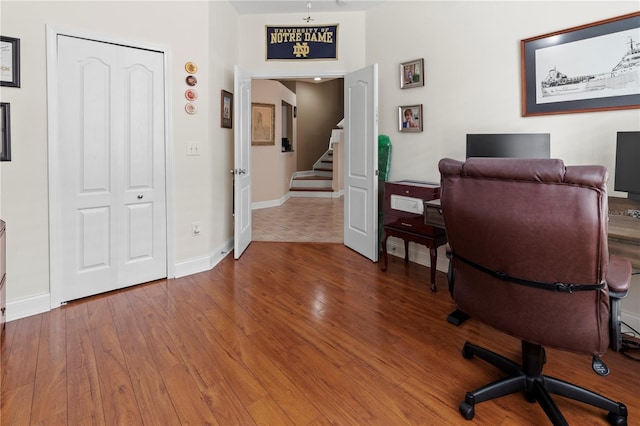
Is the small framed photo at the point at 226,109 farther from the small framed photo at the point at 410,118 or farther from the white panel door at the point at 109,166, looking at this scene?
the small framed photo at the point at 410,118

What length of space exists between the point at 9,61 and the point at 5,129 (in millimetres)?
457

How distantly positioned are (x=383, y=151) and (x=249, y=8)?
7.37 feet

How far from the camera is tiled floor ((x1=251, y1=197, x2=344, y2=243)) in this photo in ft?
17.0

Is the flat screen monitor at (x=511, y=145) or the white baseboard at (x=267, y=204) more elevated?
the flat screen monitor at (x=511, y=145)

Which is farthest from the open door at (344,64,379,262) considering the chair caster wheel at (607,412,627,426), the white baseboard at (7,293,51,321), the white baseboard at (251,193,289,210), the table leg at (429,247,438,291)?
the white baseboard at (251,193,289,210)

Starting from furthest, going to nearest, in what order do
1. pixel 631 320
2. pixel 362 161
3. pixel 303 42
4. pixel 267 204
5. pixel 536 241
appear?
pixel 267 204 < pixel 303 42 < pixel 362 161 < pixel 631 320 < pixel 536 241

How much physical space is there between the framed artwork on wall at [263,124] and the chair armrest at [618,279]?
21.4ft

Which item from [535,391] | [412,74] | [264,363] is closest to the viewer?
[535,391]

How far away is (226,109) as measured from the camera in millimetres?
4098

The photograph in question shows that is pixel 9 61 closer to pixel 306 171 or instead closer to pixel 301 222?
pixel 301 222

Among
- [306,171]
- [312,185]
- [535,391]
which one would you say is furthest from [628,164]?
[306,171]

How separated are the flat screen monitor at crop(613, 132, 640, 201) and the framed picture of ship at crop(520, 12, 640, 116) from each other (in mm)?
355

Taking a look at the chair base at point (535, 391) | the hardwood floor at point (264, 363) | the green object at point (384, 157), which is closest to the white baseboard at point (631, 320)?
the hardwood floor at point (264, 363)

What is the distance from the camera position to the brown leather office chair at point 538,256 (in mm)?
1271
